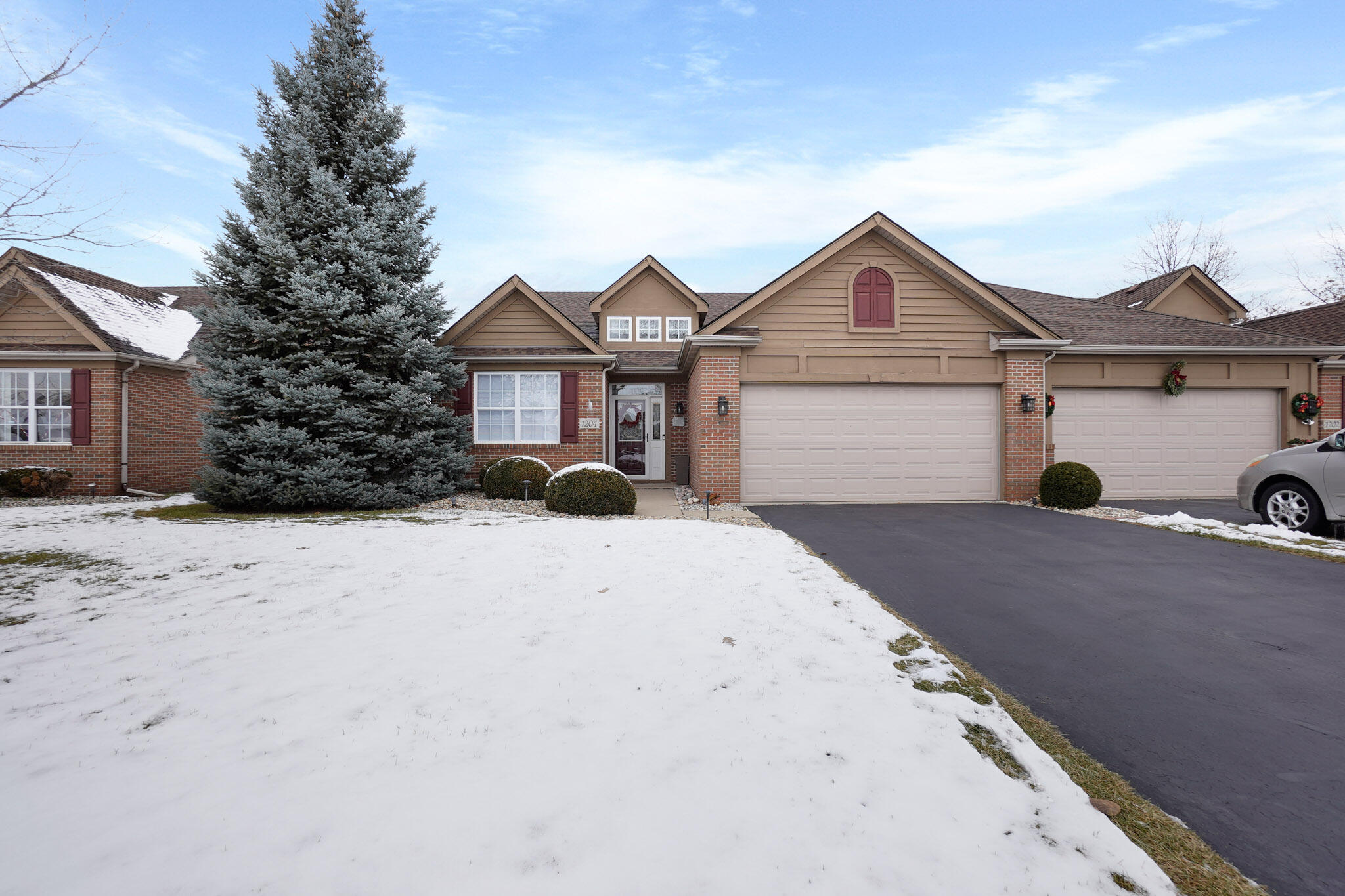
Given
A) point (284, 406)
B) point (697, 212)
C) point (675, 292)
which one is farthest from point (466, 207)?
point (697, 212)

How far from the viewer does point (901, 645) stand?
3678mm

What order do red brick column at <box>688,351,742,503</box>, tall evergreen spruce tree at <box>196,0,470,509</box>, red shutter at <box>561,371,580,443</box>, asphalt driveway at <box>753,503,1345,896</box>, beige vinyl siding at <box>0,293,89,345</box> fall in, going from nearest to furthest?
asphalt driveway at <box>753,503,1345,896</box> → tall evergreen spruce tree at <box>196,0,470,509</box> → red brick column at <box>688,351,742,503</box> → beige vinyl siding at <box>0,293,89,345</box> → red shutter at <box>561,371,580,443</box>

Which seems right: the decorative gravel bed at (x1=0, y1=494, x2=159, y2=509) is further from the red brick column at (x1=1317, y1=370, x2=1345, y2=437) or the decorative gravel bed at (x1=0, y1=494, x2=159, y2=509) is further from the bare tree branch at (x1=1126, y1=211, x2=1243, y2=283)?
the bare tree branch at (x1=1126, y1=211, x2=1243, y2=283)

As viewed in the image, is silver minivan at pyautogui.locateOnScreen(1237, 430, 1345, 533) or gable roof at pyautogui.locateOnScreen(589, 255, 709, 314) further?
gable roof at pyautogui.locateOnScreen(589, 255, 709, 314)

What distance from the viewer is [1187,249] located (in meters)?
27.3

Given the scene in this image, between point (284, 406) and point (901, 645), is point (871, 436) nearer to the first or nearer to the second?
point (901, 645)

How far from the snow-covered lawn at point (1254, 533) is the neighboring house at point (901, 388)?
9.18ft

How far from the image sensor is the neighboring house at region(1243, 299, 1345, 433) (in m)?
13.1

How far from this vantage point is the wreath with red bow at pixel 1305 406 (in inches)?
459

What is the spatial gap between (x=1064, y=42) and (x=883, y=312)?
5.98 m

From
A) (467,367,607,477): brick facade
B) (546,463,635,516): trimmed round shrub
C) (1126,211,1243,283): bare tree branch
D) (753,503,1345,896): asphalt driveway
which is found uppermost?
(1126,211,1243,283): bare tree branch

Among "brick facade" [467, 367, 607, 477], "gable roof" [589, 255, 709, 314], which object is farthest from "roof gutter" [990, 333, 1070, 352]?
"brick facade" [467, 367, 607, 477]

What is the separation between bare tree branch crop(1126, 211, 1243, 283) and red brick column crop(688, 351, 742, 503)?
28.0 m

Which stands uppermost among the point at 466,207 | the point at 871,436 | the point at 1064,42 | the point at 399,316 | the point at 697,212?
the point at 697,212
